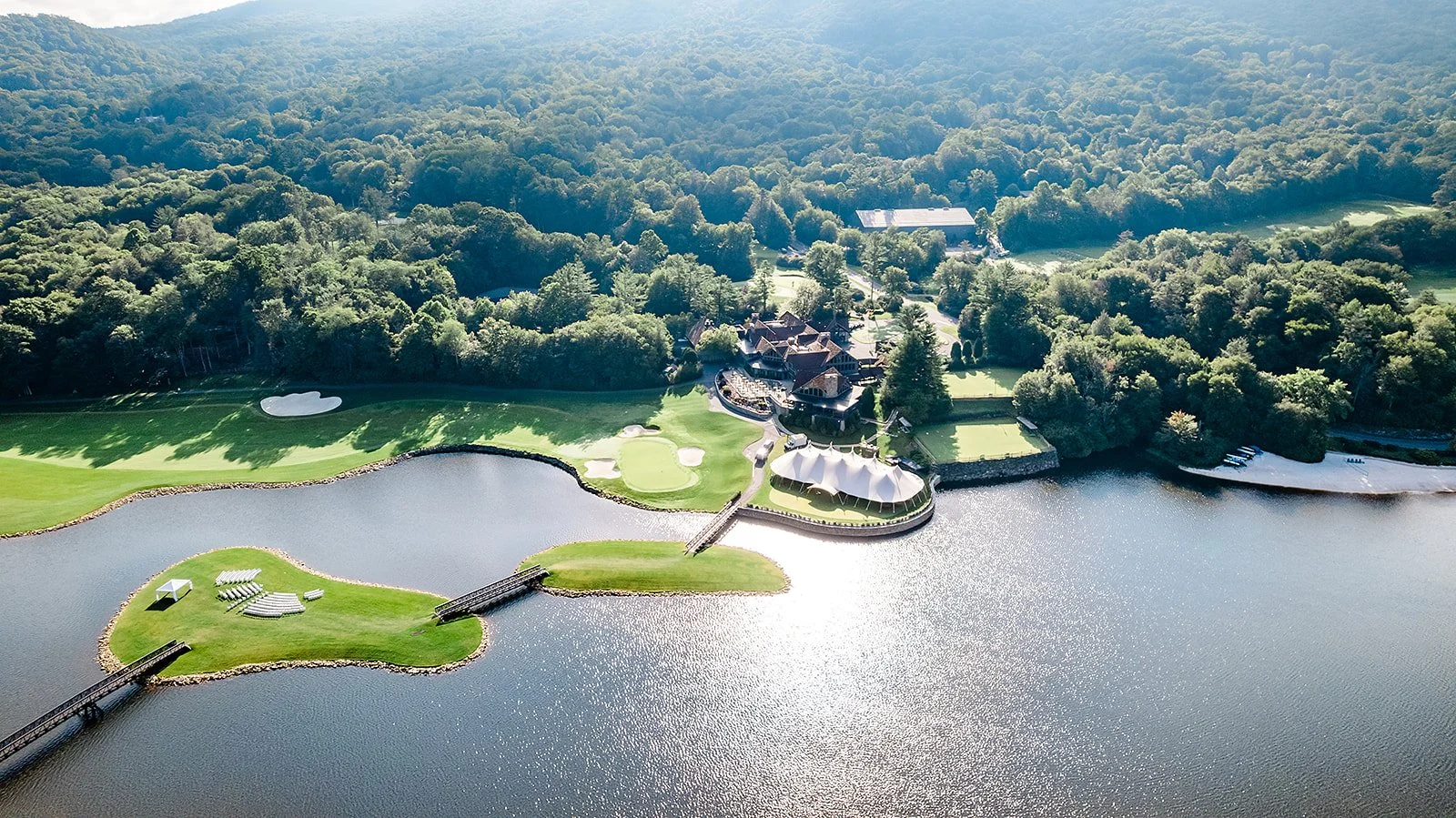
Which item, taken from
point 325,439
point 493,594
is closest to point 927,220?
point 325,439

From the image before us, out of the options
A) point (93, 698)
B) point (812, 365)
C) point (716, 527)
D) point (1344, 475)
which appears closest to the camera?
point (93, 698)

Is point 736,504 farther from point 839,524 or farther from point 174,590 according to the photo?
point 174,590

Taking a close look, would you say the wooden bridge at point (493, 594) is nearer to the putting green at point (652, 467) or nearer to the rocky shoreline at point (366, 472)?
the rocky shoreline at point (366, 472)

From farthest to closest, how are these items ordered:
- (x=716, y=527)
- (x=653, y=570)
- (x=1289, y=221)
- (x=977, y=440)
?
(x=1289, y=221), (x=977, y=440), (x=716, y=527), (x=653, y=570)

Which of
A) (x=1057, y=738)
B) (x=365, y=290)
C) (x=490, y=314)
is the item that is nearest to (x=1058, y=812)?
(x=1057, y=738)

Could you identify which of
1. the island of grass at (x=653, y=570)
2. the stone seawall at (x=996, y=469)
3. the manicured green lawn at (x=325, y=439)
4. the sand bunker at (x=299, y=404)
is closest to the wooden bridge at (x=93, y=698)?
the island of grass at (x=653, y=570)

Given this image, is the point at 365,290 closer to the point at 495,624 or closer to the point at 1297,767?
the point at 495,624
